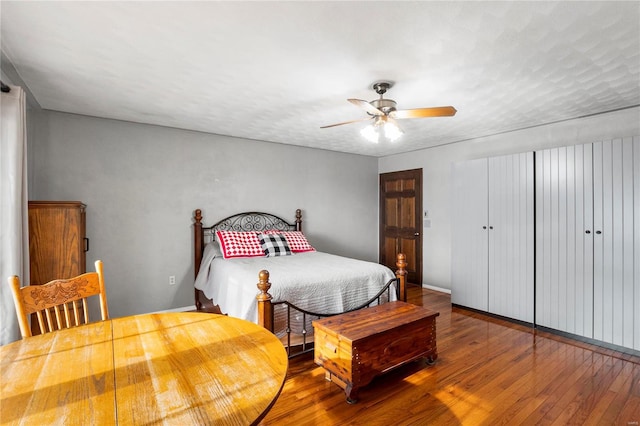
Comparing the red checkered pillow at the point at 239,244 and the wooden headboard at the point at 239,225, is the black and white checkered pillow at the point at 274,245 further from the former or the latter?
the wooden headboard at the point at 239,225

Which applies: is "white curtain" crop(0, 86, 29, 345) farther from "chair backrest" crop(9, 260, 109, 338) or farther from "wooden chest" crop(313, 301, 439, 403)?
"wooden chest" crop(313, 301, 439, 403)

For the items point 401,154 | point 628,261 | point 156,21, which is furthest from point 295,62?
point 401,154

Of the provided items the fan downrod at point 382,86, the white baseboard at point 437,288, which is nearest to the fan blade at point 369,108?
the fan downrod at point 382,86

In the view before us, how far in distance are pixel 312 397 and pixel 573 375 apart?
2.10m

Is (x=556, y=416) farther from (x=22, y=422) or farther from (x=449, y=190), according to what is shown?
(x=449, y=190)

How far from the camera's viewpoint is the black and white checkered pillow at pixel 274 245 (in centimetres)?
409

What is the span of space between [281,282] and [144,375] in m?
1.71

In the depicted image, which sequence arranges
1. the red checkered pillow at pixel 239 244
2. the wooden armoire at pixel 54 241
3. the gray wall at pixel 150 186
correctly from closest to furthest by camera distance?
1. the wooden armoire at pixel 54 241
2. the gray wall at pixel 150 186
3. the red checkered pillow at pixel 239 244

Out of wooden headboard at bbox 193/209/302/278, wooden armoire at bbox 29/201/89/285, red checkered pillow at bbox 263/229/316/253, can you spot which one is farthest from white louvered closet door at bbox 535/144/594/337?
wooden armoire at bbox 29/201/89/285

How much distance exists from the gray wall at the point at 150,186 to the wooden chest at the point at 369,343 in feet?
→ 8.46

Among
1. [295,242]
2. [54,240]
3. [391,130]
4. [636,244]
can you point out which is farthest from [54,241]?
[636,244]

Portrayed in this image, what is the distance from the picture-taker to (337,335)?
7.44 feet

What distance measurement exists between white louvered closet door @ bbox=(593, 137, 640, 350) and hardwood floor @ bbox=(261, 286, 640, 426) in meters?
0.28

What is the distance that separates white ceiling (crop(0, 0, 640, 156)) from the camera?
1757 millimetres
